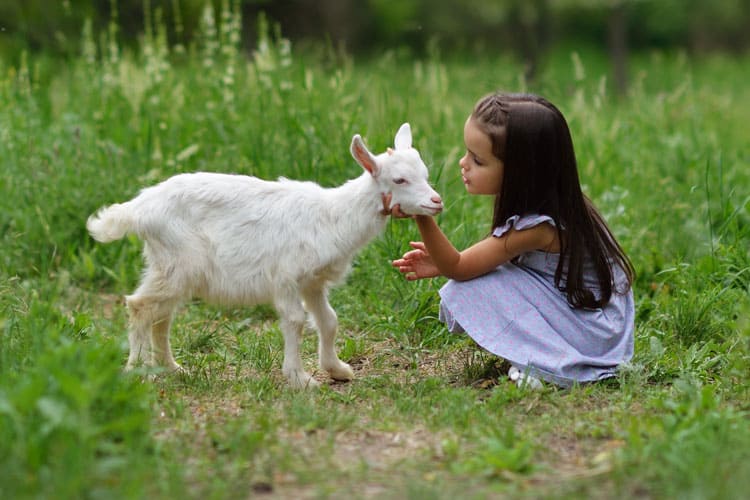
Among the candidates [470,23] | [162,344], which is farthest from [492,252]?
[470,23]

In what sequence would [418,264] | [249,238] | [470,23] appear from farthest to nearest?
[470,23], [418,264], [249,238]

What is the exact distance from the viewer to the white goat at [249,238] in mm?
4254

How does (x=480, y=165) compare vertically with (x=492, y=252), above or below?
above

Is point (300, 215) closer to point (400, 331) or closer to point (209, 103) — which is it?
point (400, 331)

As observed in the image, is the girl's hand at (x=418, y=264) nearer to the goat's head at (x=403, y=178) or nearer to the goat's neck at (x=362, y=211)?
the goat's neck at (x=362, y=211)

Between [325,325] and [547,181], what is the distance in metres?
1.24

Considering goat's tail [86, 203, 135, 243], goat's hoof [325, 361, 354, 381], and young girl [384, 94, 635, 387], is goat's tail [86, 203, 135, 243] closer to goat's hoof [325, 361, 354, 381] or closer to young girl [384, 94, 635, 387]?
goat's hoof [325, 361, 354, 381]

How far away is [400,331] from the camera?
203 inches

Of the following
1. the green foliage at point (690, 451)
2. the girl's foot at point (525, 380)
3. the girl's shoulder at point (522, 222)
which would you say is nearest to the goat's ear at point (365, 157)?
the girl's shoulder at point (522, 222)

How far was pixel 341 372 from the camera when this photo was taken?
454 cm

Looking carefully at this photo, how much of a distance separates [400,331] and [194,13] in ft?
44.9

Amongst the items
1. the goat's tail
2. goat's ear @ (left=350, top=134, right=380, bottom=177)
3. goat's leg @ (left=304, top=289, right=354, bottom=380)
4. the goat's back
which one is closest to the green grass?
goat's leg @ (left=304, top=289, right=354, bottom=380)

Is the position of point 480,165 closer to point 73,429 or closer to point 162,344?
point 162,344

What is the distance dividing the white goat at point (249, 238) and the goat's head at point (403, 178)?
5 cm
